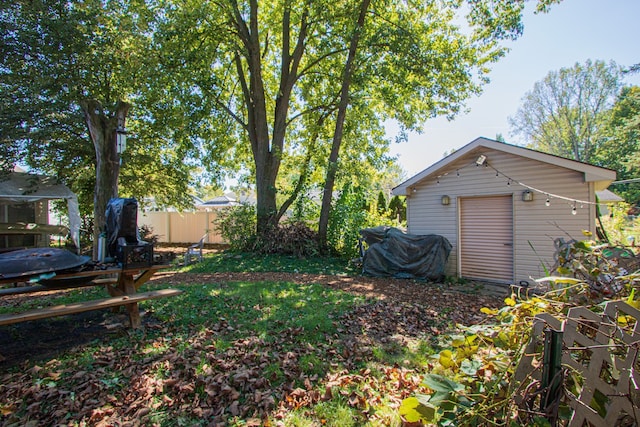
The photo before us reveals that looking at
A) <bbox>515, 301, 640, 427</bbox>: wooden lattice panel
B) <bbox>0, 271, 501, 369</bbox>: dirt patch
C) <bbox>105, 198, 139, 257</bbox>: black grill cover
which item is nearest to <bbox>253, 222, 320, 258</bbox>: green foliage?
<bbox>0, 271, 501, 369</bbox>: dirt patch

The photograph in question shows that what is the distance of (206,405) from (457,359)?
6.40 feet

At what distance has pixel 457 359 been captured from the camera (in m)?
1.81

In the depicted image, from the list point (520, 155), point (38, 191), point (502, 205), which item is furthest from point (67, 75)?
point (502, 205)

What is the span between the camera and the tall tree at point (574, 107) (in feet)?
104

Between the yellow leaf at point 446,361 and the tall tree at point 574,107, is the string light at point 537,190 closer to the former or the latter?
the yellow leaf at point 446,361

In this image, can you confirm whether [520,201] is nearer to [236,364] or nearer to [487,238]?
[487,238]

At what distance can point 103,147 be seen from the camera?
7.68 m

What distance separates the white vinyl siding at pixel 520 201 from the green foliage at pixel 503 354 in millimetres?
4763

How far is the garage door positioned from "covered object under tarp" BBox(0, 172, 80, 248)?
38.6 feet

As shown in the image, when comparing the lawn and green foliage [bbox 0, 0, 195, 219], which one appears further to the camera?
green foliage [bbox 0, 0, 195, 219]

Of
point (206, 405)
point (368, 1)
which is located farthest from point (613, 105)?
point (206, 405)

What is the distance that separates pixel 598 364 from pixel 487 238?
7.33m

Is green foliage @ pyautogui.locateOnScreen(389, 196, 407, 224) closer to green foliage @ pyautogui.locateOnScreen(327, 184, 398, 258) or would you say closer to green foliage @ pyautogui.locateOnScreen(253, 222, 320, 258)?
green foliage @ pyautogui.locateOnScreen(327, 184, 398, 258)

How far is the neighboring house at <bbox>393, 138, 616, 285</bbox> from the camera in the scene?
22.1ft
